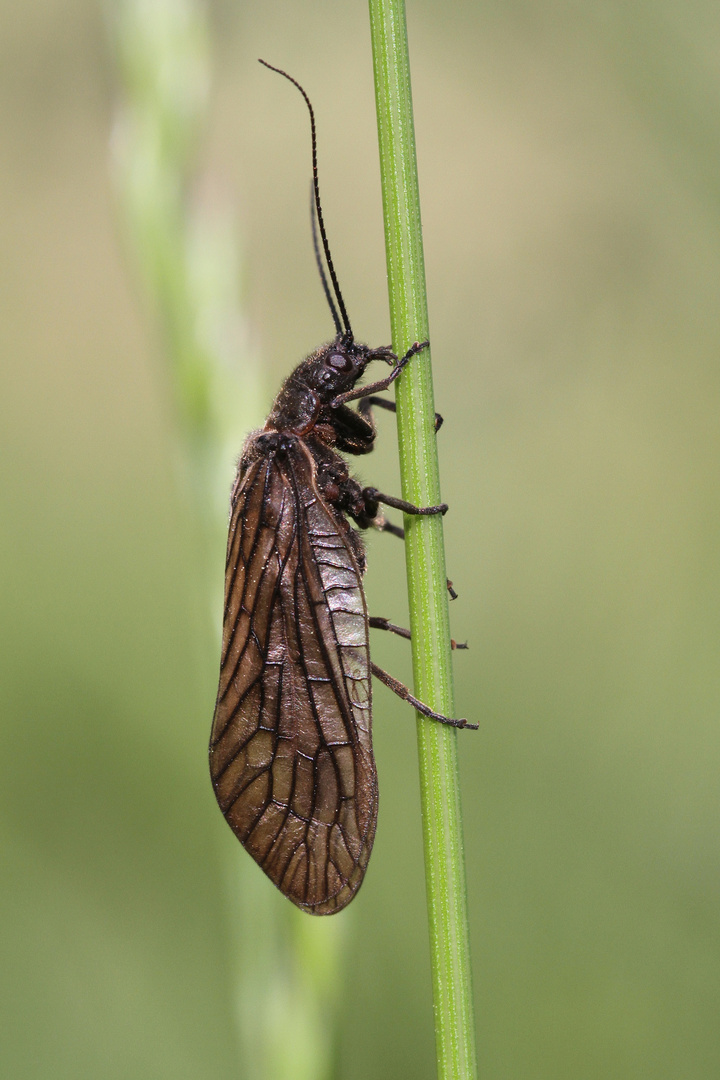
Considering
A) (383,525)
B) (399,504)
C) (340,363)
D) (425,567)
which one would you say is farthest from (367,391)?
(425,567)

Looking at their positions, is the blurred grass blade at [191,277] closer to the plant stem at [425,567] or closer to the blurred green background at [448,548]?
the blurred green background at [448,548]

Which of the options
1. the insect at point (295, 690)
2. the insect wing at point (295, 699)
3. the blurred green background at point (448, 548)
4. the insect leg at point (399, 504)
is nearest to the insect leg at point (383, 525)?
the insect leg at point (399, 504)

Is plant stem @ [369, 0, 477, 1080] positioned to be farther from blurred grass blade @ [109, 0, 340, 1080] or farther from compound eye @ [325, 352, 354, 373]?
compound eye @ [325, 352, 354, 373]

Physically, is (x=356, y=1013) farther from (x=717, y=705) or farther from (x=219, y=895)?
(x=717, y=705)

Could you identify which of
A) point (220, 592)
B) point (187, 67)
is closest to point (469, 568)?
point (220, 592)

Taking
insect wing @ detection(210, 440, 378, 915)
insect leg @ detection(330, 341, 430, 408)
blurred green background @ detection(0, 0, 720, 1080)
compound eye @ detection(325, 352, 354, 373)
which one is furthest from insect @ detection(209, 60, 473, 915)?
compound eye @ detection(325, 352, 354, 373)

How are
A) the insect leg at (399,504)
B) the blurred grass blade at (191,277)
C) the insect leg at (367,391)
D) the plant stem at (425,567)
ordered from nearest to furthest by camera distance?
the plant stem at (425,567) → the insect leg at (399,504) → the blurred grass blade at (191,277) → the insect leg at (367,391)
